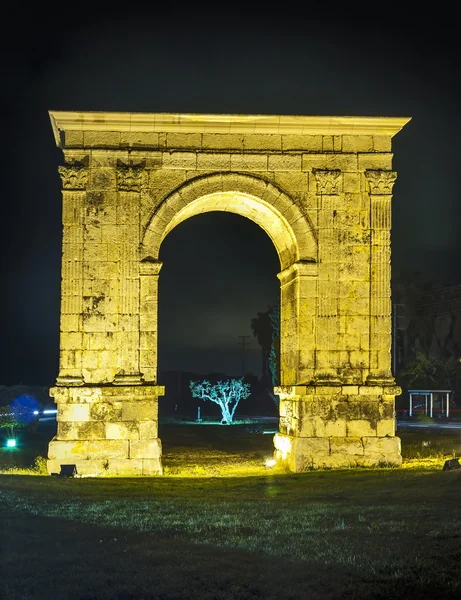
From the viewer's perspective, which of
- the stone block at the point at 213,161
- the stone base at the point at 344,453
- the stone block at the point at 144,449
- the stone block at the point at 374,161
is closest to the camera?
the stone block at the point at 144,449

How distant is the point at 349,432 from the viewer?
17672 mm

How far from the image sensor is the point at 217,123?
17719 millimetres

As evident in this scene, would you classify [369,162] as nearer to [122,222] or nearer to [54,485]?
[122,222]

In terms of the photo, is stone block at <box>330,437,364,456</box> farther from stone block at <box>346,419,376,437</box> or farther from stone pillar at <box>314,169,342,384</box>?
stone pillar at <box>314,169,342,384</box>

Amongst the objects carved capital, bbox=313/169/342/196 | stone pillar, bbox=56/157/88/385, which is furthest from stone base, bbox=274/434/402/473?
carved capital, bbox=313/169/342/196

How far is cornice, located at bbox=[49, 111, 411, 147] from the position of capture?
57.5 feet

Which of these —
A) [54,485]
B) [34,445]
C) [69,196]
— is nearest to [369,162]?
[69,196]

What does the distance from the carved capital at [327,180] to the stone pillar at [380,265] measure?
25.1 inches

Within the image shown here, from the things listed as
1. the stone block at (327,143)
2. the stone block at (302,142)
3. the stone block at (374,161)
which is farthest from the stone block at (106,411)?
the stone block at (374,161)

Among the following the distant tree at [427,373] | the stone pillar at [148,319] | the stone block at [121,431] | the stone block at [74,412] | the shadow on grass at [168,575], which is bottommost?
the shadow on grass at [168,575]

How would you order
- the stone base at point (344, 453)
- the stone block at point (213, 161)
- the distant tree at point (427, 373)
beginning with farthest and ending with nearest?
the distant tree at point (427, 373) < the stone block at point (213, 161) < the stone base at point (344, 453)

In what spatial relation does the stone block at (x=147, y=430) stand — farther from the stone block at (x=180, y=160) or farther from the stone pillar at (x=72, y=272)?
the stone block at (x=180, y=160)

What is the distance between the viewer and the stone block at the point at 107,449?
17.1 meters

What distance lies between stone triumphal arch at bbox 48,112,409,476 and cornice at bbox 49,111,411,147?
2cm
